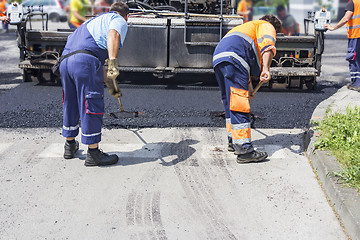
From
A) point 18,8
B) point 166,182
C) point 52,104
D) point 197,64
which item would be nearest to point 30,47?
point 18,8

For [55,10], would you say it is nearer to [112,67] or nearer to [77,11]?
[77,11]

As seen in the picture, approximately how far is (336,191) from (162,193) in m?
1.39

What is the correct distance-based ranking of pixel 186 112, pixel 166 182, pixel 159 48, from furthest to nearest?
pixel 159 48, pixel 186 112, pixel 166 182

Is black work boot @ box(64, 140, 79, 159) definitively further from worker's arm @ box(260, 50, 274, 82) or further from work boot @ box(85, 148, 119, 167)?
worker's arm @ box(260, 50, 274, 82)

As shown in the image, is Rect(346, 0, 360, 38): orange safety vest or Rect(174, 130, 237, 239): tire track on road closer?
Rect(174, 130, 237, 239): tire track on road

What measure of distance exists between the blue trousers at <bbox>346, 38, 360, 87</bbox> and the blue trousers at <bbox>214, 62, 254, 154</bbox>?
150 inches

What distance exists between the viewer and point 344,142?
14.8ft

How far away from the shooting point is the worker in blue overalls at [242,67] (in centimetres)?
460

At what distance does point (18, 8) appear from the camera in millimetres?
8234

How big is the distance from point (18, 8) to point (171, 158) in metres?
4.93

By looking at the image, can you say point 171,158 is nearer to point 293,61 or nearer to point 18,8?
point 293,61

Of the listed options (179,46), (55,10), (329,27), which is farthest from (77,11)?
(55,10)

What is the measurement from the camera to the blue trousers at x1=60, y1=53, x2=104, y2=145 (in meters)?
4.39

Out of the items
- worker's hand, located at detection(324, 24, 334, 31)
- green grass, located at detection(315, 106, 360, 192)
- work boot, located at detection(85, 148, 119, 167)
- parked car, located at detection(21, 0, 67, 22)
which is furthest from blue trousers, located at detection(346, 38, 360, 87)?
parked car, located at detection(21, 0, 67, 22)
